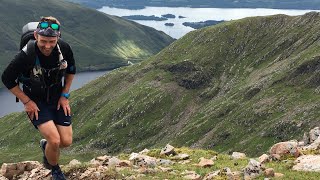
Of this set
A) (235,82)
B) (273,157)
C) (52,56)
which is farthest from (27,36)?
(235,82)

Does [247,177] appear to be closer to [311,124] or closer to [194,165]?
[194,165]

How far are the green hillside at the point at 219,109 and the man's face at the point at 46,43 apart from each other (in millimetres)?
114007

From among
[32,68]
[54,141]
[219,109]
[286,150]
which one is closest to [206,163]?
[286,150]

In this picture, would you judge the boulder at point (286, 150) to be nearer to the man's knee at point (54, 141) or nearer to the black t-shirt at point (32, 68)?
the man's knee at point (54, 141)

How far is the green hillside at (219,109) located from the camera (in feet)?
448

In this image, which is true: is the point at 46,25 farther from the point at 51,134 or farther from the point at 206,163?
the point at 206,163

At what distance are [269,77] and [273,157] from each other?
497ft

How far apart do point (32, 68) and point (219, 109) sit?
488 ft

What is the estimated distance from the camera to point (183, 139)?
14675cm

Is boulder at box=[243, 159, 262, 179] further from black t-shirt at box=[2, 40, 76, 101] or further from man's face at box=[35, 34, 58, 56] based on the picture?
man's face at box=[35, 34, 58, 56]

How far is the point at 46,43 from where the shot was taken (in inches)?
496

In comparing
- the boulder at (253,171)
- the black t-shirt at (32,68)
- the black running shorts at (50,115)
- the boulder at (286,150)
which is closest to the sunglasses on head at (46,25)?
the black t-shirt at (32,68)

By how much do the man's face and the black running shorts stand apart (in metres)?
1.88

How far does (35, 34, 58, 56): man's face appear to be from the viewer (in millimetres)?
12477
